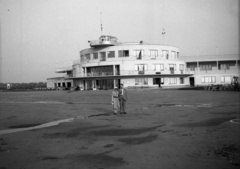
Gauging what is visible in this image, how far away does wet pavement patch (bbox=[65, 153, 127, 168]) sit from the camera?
5398mm

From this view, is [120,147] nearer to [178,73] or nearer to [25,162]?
[25,162]

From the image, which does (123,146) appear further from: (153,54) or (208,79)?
(208,79)

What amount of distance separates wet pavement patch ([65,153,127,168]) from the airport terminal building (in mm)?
48678

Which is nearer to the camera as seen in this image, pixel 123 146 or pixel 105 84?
pixel 123 146

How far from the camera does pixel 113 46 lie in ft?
192

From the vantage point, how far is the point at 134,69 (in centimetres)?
5600

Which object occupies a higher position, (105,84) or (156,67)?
(156,67)

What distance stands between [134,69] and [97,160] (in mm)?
50753

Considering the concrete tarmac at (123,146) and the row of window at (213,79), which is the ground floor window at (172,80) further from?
the concrete tarmac at (123,146)

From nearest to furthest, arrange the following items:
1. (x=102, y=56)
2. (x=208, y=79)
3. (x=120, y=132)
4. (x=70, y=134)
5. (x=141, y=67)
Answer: (x=70, y=134) → (x=120, y=132) → (x=141, y=67) → (x=102, y=56) → (x=208, y=79)

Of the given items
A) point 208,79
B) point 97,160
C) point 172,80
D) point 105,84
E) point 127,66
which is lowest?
point 97,160

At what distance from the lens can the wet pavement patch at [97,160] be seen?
5398 mm

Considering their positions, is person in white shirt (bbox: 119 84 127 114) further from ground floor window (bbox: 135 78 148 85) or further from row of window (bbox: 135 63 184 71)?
row of window (bbox: 135 63 184 71)

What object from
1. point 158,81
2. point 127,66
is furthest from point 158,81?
point 127,66
